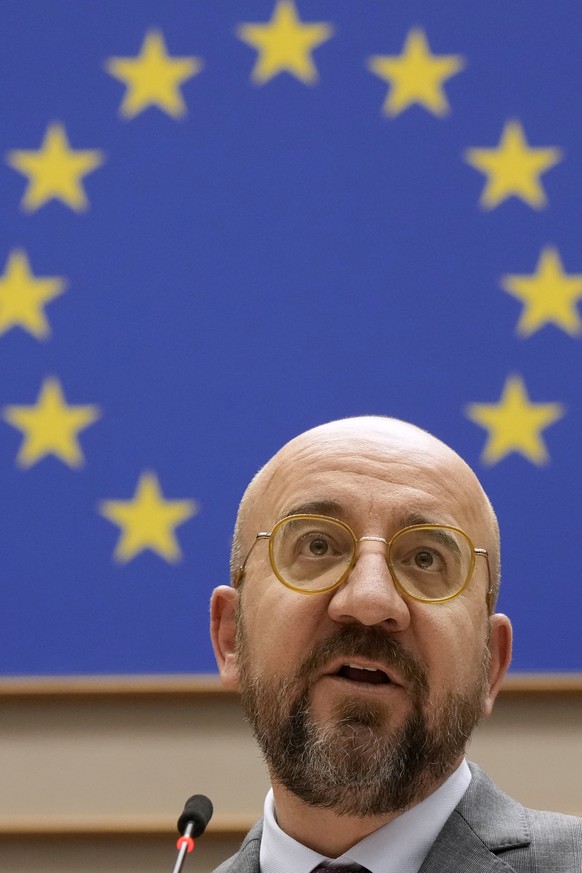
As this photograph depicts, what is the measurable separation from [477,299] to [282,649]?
110cm

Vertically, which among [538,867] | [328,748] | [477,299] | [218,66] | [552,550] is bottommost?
[538,867]

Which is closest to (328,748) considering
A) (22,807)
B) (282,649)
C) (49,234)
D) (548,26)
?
(282,649)

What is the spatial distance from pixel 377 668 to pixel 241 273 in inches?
46.8

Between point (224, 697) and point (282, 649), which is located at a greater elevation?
point (224, 697)

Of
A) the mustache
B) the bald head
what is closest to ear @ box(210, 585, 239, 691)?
the bald head

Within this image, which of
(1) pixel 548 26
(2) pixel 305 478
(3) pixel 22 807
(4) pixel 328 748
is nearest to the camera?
(4) pixel 328 748

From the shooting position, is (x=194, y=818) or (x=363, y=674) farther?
(x=194, y=818)

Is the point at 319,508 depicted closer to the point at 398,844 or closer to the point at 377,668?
the point at 377,668

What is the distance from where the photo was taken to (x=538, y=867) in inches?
54.3

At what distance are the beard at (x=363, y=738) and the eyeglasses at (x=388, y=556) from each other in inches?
3.1

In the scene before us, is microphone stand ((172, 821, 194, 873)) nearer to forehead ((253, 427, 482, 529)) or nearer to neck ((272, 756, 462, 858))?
neck ((272, 756, 462, 858))

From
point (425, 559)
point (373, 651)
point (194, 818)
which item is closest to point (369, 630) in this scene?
Result: point (373, 651)

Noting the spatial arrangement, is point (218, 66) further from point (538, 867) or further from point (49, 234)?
point (538, 867)

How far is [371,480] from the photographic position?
1501mm
